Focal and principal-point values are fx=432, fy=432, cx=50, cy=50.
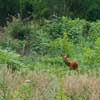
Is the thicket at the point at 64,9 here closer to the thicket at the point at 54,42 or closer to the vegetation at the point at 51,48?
the vegetation at the point at 51,48

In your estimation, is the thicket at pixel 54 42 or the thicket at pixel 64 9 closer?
the thicket at pixel 54 42

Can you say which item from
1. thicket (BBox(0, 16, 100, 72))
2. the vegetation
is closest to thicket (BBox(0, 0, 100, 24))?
the vegetation

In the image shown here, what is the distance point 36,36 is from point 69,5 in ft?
13.6

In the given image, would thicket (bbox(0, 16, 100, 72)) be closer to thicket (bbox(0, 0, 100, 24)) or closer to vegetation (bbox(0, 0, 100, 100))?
vegetation (bbox(0, 0, 100, 100))

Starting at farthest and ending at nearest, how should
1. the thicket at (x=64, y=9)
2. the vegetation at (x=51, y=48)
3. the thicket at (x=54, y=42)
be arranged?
the thicket at (x=64, y=9), the thicket at (x=54, y=42), the vegetation at (x=51, y=48)

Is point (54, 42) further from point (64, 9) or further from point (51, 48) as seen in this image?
point (64, 9)

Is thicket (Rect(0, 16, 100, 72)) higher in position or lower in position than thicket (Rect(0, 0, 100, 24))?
lower

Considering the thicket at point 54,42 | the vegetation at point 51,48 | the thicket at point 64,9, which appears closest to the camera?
the vegetation at point 51,48

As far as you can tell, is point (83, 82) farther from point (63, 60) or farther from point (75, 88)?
point (63, 60)

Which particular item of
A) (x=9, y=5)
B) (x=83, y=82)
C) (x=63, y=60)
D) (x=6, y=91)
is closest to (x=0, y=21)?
(x=9, y=5)

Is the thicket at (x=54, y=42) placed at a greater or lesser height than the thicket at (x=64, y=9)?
lesser

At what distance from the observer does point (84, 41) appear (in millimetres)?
14648

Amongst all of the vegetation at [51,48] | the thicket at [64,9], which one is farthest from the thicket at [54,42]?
the thicket at [64,9]

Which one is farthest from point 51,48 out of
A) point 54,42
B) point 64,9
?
point 64,9
